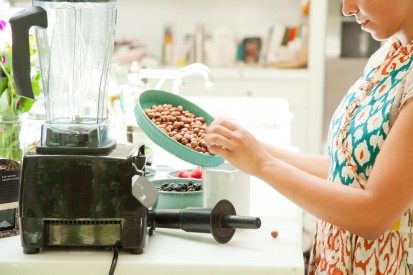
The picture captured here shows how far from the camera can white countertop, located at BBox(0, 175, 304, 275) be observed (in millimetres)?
1227

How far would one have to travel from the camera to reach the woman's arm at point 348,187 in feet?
3.94

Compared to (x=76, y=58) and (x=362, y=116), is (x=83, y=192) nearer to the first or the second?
(x=76, y=58)

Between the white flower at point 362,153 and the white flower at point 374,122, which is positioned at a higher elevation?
the white flower at point 374,122

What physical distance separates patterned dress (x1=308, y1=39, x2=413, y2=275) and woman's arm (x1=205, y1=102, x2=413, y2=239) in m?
0.07

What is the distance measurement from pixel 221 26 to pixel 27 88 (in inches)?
162

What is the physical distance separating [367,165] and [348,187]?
0.10 metres

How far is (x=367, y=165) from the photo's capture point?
134 cm

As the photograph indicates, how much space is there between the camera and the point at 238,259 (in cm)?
126

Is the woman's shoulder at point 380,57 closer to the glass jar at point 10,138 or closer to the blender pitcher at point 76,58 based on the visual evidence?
the blender pitcher at point 76,58

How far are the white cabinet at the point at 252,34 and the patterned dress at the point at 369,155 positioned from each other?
11.7 ft

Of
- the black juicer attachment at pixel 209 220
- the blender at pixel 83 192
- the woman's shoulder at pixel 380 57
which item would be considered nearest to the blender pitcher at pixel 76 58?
Answer: the blender at pixel 83 192

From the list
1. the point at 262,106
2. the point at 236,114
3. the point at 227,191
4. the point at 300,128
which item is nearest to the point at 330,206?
the point at 227,191

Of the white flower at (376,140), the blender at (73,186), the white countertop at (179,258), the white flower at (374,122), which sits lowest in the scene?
the white countertop at (179,258)

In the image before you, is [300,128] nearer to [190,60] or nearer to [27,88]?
[190,60]
